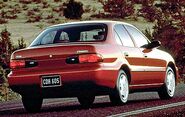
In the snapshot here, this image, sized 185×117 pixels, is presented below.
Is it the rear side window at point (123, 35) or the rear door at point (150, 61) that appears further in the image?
the rear door at point (150, 61)

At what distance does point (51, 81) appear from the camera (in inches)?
423

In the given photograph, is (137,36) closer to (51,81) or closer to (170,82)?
(170,82)

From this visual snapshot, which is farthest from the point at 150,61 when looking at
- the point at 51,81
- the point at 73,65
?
the point at 51,81

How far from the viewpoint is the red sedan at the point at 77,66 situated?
10.7 meters

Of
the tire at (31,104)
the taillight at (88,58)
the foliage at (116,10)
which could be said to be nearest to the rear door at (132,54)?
the taillight at (88,58)

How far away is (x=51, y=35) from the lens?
1222cm

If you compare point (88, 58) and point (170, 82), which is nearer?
point (88, 58)

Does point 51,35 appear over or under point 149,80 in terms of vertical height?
over

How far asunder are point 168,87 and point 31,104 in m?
3.04

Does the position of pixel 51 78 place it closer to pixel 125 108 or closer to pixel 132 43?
pixel 125 108

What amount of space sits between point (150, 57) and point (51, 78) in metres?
2.74

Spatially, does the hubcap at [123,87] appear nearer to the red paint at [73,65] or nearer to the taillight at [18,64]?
the red paint at [73,65]

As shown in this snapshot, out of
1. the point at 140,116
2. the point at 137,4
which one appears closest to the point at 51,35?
the point at 140,116

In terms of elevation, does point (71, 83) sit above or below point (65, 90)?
above
